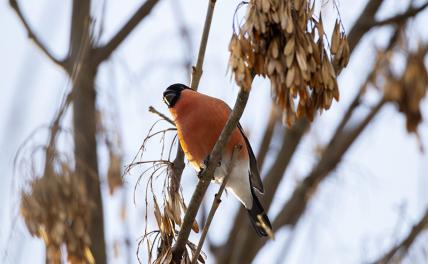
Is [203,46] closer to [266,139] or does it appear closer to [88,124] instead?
[88,124]

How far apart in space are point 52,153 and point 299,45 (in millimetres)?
929

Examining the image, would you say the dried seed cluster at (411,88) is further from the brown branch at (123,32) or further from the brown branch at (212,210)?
the brown branch at (212,210)

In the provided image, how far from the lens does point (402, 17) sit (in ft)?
10.3

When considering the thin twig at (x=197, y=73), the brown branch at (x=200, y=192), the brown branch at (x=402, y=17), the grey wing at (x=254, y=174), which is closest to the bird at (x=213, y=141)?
the grey wing at (x=254, y=174)

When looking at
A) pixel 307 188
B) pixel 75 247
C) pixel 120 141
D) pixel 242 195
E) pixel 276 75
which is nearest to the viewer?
pixel 276 75

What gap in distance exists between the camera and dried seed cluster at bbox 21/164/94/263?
7.42ft

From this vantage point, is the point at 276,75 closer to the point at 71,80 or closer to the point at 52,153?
the point at 71,80

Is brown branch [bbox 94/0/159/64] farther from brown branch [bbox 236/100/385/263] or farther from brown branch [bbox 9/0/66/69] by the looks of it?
brown branch [bbox 236/100/385/263]

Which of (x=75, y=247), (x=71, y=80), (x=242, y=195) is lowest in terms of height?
(x=242, y=195)

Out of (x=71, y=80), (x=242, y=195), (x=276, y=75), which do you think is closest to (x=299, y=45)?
(x=276, y=75)

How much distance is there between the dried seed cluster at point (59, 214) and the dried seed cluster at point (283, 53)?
0.75m

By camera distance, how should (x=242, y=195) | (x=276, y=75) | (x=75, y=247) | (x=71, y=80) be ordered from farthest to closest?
1. (x=242, y=195)
2. (x=75, y=247)
3. (x=71, y=80)
4. (x=276, y=75)

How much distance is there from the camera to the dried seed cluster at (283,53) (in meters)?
1.84

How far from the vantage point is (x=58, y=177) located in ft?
7.95
